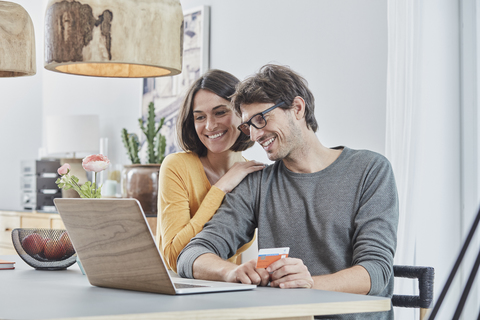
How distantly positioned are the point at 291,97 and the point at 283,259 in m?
0.67

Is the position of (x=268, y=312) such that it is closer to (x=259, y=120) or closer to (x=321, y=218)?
(x=321, y=218)

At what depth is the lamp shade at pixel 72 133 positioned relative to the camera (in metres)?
4.58

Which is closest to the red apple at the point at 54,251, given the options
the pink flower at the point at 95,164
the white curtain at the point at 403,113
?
the pink flower at the point at 95,164

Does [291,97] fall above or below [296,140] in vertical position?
above

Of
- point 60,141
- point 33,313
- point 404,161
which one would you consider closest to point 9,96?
point 60,141

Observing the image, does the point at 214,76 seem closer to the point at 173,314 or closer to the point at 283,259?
the point at 283,259

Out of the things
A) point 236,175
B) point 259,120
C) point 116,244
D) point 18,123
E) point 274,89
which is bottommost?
point 116,244

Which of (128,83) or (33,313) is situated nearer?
(33,313)

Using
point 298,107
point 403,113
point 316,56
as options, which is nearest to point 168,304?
point 298,107

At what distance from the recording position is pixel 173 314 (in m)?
0.93

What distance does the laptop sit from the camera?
110 centimetres

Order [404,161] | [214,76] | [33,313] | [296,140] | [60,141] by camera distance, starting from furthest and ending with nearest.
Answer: [60,141] → [404,161] → [214,76] → [296,140] → [33,313]

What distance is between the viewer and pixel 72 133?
15.0ft

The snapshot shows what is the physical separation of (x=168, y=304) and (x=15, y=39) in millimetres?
923
